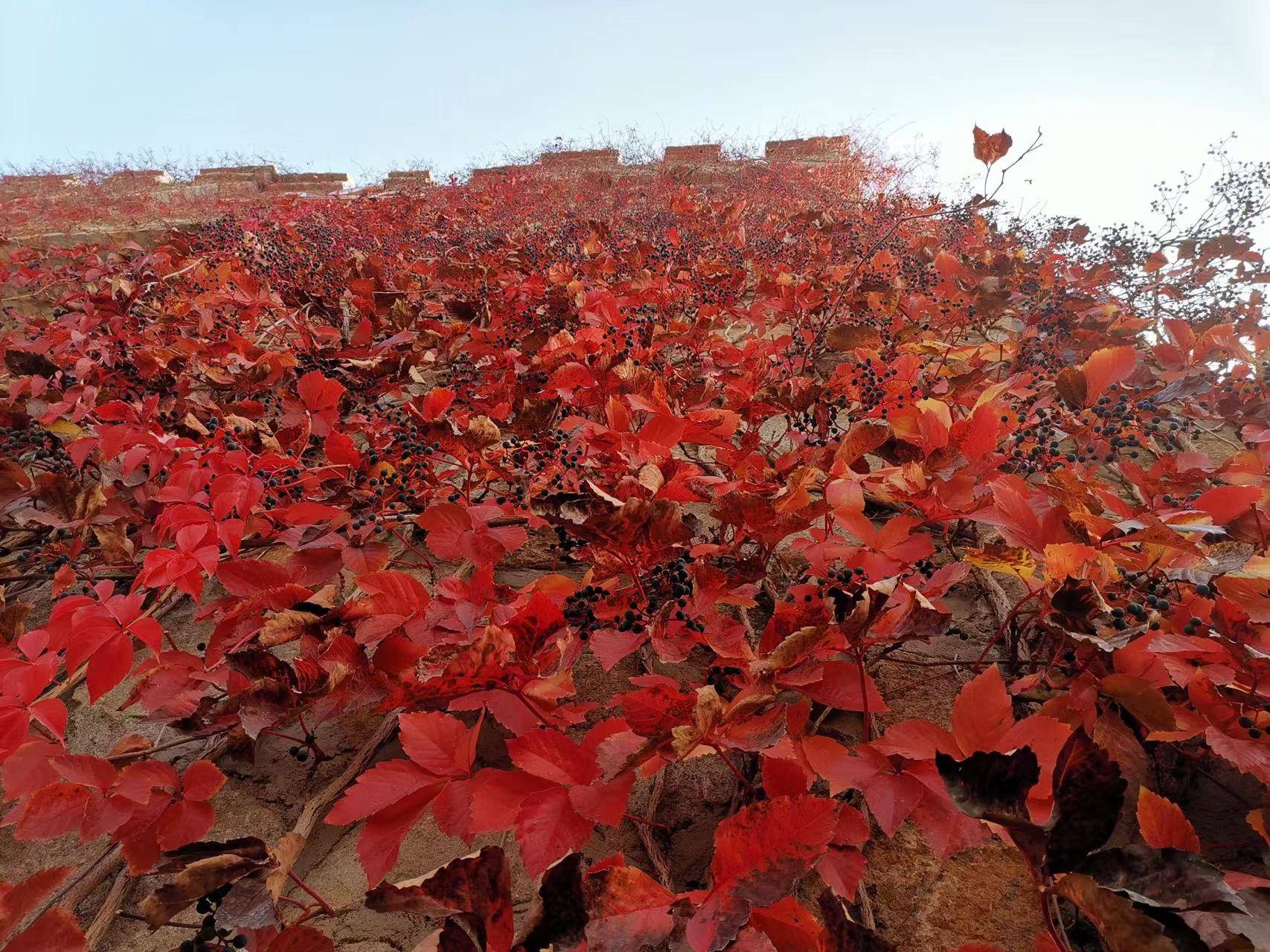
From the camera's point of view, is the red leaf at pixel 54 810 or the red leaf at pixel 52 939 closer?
the red leaf at pixel 52 939

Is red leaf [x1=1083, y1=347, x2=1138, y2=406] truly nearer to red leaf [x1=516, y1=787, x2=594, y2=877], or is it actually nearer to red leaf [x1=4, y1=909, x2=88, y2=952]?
red leaf [x1=516, y1=787, x2=594, y2=877]

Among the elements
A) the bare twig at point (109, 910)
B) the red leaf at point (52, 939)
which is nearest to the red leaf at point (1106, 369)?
the red leaf at point (52, 939)

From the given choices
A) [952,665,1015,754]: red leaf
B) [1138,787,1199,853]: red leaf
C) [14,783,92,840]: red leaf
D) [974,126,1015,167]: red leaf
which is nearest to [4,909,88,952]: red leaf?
[14,783,92,840]: red leaf

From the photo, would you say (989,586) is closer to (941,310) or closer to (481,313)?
(941,310)

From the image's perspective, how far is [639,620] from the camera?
1.17 m

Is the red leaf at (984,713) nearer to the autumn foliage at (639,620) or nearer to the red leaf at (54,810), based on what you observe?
the autumn foliage at (639,620)

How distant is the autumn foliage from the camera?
0.75 m

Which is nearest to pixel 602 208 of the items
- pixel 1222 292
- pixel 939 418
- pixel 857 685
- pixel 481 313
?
pixel 481 313

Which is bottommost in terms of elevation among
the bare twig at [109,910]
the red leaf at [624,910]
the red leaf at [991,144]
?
the bare twig at [109,910]

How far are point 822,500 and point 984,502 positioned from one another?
1.13 feet

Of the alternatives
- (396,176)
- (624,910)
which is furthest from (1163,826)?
(396,176)

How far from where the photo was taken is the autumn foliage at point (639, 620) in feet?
2.46

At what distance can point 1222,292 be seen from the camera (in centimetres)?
302

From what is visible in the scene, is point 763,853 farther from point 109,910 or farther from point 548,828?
point 109,910
